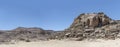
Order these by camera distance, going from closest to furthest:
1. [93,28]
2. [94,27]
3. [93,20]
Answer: [93,28], [94,27], [93,20]

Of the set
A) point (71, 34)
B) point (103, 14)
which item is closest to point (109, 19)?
point (103, 14)

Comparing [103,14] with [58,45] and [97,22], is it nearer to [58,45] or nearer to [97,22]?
[97,22]

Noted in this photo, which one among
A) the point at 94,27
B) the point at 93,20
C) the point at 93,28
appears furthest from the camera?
the point at 93,20

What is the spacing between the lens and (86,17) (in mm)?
56531

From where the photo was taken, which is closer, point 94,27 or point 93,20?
point 94,27

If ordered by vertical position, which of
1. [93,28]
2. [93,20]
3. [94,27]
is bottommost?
[93,28]

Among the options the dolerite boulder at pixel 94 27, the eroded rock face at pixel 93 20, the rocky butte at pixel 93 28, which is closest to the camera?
the rocky butte at pixel 93 28

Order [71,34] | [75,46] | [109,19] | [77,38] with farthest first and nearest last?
[109,19] → [71,34] → [77,38] → [75,46]

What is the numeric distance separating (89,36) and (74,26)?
9130mm

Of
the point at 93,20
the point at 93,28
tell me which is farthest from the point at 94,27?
the point at 93,20

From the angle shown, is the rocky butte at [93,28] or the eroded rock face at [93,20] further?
the eroded rock face at [93,20]

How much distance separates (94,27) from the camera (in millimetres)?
52406

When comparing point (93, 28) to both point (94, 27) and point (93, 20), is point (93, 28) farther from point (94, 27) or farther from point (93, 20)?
point (93, 20)

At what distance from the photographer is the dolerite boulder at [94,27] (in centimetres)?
4635
